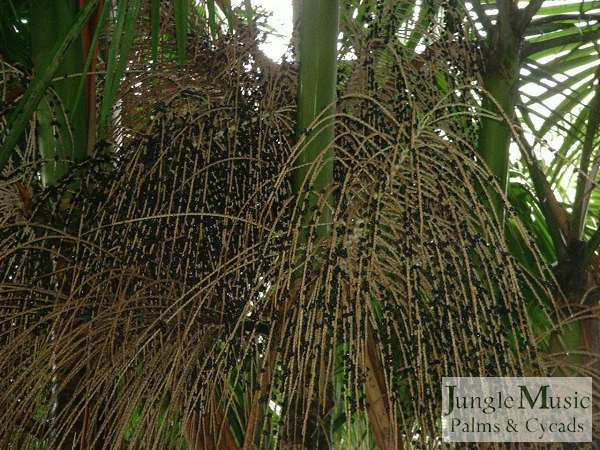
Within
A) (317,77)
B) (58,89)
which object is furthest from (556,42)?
(58,89)

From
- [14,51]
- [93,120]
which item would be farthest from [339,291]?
[14,51]

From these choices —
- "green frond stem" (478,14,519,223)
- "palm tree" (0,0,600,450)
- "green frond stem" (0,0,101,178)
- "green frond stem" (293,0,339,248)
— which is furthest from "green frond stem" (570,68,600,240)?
"green frond stem" (0,0,101,178)

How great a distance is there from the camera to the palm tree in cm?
112

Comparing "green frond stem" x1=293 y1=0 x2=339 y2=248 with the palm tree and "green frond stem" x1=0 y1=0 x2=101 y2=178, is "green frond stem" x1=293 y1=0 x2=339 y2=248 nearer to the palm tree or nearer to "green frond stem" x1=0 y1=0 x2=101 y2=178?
the palm tree

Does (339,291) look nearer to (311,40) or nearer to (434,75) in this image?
(311,40)

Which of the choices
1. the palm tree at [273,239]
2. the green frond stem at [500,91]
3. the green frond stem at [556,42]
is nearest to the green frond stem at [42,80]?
the palm tree at [273,239]

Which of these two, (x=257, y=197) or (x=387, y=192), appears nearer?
(x=387, y=192)

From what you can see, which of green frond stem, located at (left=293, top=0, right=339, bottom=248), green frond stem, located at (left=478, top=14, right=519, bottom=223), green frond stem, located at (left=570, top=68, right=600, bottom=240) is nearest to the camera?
green frond stem, located at (left=293, top=0, right=339, bottom=248)

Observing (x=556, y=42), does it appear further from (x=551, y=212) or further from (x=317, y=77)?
(x=317, y=77)

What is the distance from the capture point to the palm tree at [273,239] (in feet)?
3.68

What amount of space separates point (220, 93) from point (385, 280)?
2.66 ft

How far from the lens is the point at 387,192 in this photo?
3.90 ft

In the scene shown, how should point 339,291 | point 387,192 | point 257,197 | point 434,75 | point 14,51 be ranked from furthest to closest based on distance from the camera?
1. point 14,51
2. point 434,75
3. point 257,197
4. point 387,192
5. point 339,291

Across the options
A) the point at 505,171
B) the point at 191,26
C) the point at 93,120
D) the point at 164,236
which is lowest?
the point at 164,236
